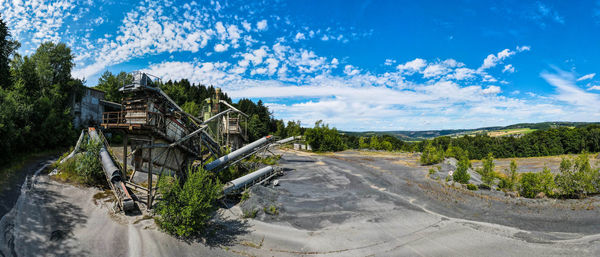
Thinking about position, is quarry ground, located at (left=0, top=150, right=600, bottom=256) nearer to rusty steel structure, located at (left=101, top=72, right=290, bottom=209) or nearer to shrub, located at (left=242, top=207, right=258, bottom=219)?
shrub, located at (left=242, top=207, right=258, bottom=219)

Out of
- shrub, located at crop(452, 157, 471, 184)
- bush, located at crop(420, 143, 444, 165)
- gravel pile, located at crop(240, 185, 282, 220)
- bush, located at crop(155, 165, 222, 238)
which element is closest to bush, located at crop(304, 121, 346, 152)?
bush, located at crop(420, 143, 444, 165)

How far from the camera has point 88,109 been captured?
117 ft

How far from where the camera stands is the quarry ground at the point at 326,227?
1103cm

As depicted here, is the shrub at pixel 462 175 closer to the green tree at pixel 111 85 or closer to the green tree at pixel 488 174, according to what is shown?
the green tree at pixel 488 174

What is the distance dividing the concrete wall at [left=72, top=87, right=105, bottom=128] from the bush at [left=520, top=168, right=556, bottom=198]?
5145 cm

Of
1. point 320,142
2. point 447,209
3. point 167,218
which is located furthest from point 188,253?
point 320,142

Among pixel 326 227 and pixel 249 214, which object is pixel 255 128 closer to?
pixel 249 214

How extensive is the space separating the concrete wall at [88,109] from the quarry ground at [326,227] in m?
21.4

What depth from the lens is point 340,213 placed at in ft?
53.1

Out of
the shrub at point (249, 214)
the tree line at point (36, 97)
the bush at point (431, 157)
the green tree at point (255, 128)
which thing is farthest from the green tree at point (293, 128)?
the shrub at point (249, 214)

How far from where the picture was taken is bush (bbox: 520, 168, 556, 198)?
1964cm

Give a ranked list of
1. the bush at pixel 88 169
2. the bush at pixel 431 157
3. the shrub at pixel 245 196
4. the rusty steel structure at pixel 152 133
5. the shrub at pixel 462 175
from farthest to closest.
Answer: the bush at pixel 431 157 < the shrub at pixel 462 175 < the bush at pixel 88 169 < the shrub at pixel 245 196 < the rusty steel structure at pixel 152 133

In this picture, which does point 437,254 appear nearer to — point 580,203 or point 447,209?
point 447,209

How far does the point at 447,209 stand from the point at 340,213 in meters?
7.76
